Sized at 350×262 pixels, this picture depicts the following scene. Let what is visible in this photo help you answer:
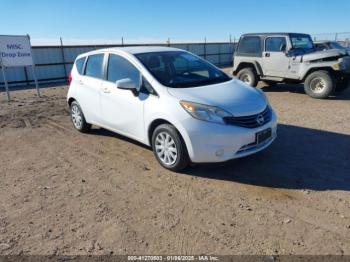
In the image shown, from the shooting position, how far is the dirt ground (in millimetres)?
3092

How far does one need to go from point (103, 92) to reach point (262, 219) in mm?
3354

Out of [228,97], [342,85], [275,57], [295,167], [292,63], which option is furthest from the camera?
[275,57]

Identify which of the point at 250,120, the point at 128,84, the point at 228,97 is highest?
the point at 128,84

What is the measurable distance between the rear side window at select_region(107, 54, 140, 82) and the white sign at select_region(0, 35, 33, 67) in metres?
7.47

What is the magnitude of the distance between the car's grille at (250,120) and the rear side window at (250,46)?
6801 millimetres

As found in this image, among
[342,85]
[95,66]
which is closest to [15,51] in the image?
[95,66]

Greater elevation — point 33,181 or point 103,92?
point 103,92

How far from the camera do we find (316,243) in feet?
9.82

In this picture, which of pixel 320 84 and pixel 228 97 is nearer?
pixel 228 97

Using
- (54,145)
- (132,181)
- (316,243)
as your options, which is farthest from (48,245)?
(54,145)

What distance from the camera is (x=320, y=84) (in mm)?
9492

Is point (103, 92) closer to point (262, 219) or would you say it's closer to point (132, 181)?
point (132, 181)

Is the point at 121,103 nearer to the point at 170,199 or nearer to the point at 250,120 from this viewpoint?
the point at 170,199

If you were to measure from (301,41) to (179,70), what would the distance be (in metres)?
6.75
